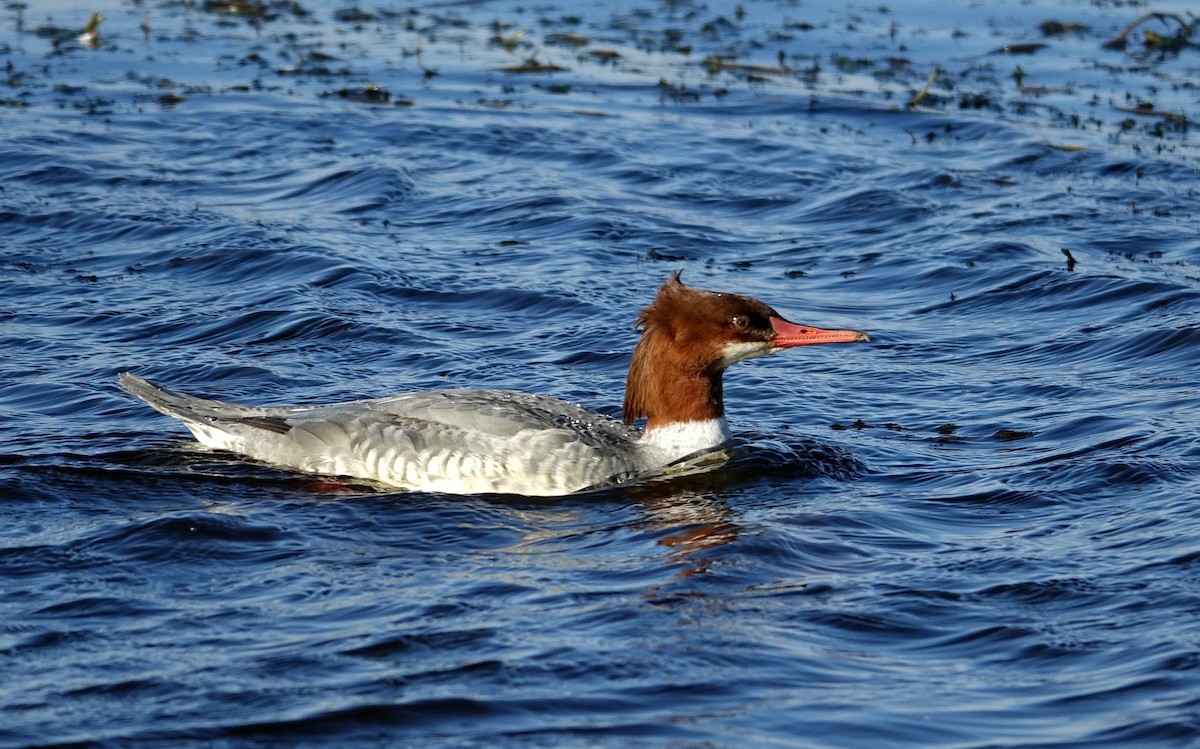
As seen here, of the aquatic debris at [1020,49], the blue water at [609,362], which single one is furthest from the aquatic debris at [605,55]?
the aquatic debris at [1020,49]

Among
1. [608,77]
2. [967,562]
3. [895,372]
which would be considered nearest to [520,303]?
[895,372]

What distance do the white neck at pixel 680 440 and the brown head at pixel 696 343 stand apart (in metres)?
0.04

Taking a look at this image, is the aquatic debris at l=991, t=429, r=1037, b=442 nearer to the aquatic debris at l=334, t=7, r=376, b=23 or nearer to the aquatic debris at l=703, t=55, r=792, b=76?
the aquatic debris at l=703, t=55, r=792, b=76

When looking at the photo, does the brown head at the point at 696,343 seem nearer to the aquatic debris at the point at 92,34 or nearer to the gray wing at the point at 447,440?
the gray wing at the point at 447,440

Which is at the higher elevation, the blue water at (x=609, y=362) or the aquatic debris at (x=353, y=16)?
the aquatic debris at (x=353, y=16)

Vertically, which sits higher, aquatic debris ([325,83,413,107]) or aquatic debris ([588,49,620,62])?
aquatic debris ([588,49,620,62])

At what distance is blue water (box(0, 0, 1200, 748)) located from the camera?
20.6 ft

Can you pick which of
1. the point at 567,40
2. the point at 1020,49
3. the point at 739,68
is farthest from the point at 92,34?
the point at 1020,49

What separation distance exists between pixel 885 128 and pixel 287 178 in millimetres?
5990

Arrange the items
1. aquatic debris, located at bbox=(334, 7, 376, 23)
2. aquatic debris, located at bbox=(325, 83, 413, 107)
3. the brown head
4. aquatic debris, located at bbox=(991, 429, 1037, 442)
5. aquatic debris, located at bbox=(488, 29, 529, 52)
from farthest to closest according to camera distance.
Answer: aquatic debris, located at bbox=(334, 7, 376, 23) < aquatic debris, located at bbox=(488, 29, 529, 52) < aquatic debris, located at bbox=(325, 83, 413, 107) < aquatic debris, located at bbox=(991, 429, 1037, 442) < the brown head

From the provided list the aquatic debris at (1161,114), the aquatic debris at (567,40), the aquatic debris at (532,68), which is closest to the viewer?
the aquatic debris at (1161,114)

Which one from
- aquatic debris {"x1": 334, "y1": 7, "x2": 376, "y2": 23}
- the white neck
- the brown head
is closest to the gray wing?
the white neck

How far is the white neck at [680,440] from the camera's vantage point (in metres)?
9.01

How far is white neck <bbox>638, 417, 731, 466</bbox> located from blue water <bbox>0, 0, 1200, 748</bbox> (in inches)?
7.2
